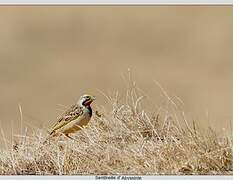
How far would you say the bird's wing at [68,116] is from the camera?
2.99 meters

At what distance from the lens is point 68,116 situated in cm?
300

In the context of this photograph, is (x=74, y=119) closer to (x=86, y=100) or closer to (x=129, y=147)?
(x=86, y=100)

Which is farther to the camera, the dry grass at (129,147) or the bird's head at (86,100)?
the bird's head at (86,100)

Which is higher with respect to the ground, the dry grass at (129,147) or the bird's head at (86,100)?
the bird's head at (86,100)

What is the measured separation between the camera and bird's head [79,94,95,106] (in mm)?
3020

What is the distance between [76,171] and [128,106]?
1.21ft

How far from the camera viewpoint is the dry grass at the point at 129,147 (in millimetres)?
2770

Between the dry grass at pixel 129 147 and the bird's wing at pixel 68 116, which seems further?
the bird's wing at pixel 68 116

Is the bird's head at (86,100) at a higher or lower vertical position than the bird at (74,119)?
higher

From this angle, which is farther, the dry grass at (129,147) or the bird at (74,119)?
the bird at (74,119)

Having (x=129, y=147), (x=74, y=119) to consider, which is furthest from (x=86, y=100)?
(x=129, y=147)

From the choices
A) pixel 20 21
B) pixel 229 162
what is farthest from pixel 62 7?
pixel 229 162

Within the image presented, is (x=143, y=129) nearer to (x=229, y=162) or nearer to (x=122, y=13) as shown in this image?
(x=229, y=162)

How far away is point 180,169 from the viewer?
2781 millimetres
